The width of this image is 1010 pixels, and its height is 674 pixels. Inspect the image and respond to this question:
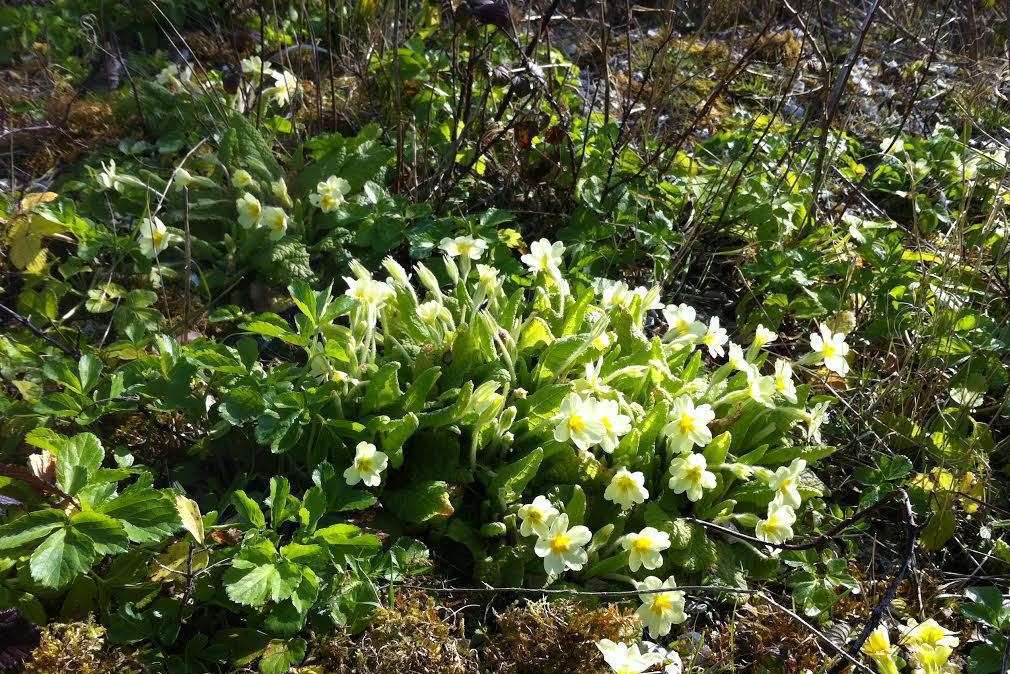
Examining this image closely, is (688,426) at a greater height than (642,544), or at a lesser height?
greater

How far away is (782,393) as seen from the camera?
8.07ft

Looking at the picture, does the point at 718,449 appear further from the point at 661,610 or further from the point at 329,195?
the point at 329,195

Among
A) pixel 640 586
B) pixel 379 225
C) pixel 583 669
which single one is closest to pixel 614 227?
pixel 379 225

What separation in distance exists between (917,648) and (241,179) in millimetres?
2373

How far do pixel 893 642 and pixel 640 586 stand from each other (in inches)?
29.9

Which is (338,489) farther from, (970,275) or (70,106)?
(970,275)

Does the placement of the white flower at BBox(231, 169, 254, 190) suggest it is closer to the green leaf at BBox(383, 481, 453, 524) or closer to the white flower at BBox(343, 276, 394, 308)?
the white flower at BBox(343, 276, 394, 308)

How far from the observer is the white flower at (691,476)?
2225 mm

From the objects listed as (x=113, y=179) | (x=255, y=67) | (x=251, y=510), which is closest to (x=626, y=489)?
(x=251, y=510)

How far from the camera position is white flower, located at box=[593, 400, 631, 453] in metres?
2.15

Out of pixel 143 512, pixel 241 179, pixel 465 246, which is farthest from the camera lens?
pixel 241 179

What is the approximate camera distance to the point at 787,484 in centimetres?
229

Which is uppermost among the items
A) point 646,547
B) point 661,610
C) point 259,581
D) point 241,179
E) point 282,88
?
point 282,88

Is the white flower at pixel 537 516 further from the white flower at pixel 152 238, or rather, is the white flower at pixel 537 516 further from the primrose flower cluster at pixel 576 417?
the white flower at pixel 152 238
